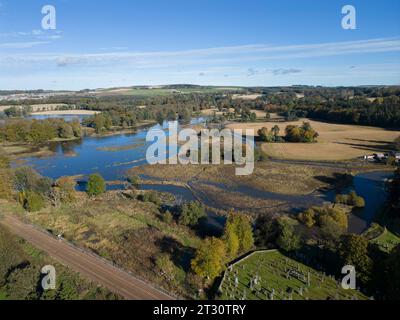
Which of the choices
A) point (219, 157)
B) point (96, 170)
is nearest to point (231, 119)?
point (219, 157)

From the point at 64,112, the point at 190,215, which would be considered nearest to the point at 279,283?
the point at 190,215

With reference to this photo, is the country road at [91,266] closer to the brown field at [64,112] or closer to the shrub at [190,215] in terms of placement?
the shrub at [190,215]

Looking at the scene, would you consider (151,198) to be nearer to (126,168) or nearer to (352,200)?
(126,168)

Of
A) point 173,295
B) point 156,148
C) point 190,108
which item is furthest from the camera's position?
point 190,108

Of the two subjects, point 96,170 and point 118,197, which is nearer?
point 118,197
